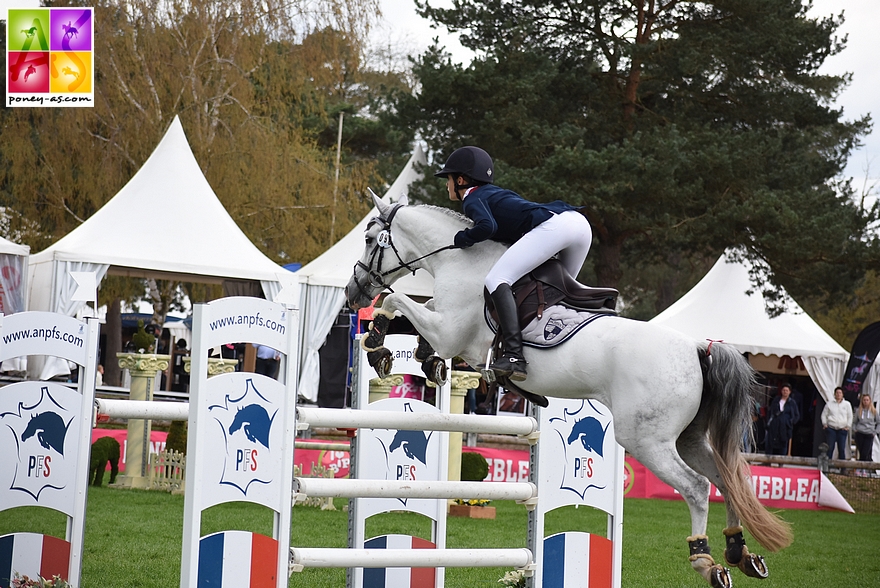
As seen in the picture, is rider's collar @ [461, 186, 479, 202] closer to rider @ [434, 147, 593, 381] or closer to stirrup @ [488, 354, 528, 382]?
rider @ [434, 147, 593, 381]

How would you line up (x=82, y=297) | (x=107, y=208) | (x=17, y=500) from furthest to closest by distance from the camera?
(x=107, y=208) < (x=82, y=297) < (x=17, y=500)

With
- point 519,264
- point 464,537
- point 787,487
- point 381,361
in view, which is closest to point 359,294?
point 381,361

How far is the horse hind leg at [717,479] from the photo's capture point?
386 centimetres

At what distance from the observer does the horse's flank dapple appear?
3941 mm

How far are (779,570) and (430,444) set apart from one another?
3673 mm

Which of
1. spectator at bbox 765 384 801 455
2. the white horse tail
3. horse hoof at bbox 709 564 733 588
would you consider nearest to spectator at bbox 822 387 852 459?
spectator at bbox 765 384 801 455

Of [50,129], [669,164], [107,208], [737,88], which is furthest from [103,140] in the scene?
[737,88]

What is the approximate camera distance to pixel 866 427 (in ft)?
47.0

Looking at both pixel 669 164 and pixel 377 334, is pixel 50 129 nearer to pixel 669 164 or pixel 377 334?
pixel 669 164

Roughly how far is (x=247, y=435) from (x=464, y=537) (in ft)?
16.2

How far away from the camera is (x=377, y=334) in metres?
4.52

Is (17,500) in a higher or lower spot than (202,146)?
lower

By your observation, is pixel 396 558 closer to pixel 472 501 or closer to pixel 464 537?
pixel 464 537

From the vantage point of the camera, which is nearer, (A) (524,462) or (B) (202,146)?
(A) (524,462)
